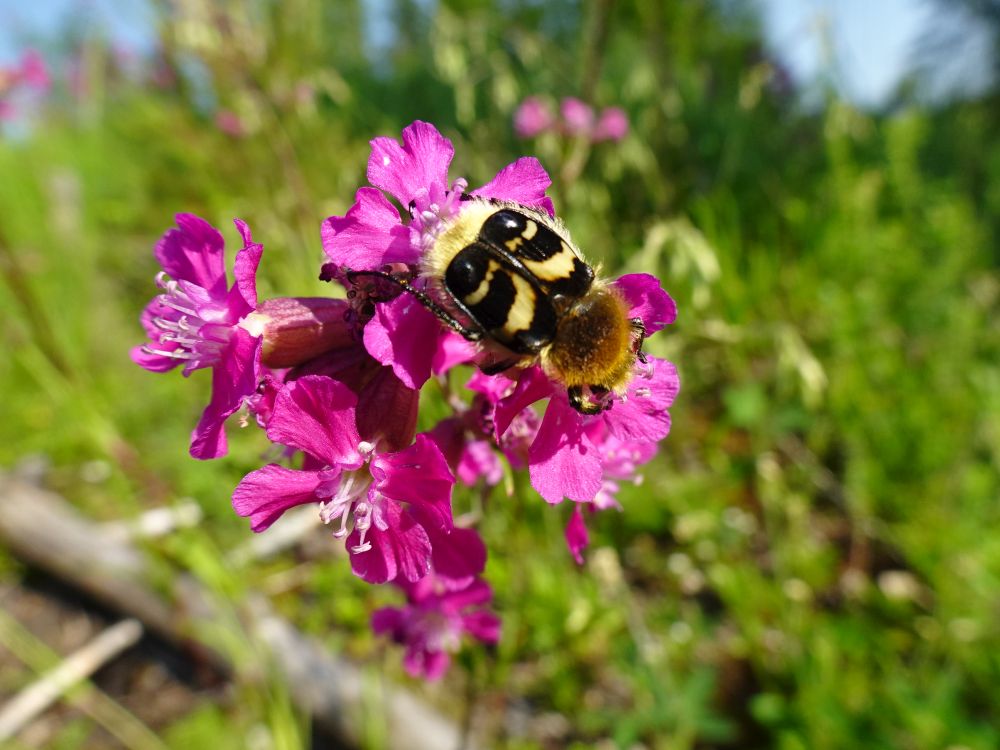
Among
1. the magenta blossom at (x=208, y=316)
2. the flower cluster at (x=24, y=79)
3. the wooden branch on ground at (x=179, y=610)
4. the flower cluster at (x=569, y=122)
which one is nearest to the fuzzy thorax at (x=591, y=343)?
the magenta blossom at (x=208, y=316)

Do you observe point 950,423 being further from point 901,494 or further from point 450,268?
point 450,268

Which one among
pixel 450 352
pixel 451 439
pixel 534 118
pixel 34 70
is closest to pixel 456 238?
pixel 450 352

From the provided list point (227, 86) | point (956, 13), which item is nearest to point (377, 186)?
point (227, 86)

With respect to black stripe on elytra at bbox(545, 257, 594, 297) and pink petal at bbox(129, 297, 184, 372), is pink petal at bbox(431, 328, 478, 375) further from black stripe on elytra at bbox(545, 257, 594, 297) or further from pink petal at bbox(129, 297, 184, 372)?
pink petal at bbox(129, 297, 184, 372)

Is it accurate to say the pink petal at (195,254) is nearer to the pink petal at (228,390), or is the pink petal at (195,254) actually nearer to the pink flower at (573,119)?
the pink petal at (228,390)

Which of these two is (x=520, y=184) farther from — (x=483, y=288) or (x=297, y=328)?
(x=297, y=328)

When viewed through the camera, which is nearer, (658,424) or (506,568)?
(658,424)

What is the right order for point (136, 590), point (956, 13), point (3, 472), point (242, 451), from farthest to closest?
point (956, 13), point (3, 472), point (136, 590), point (242, 451)
